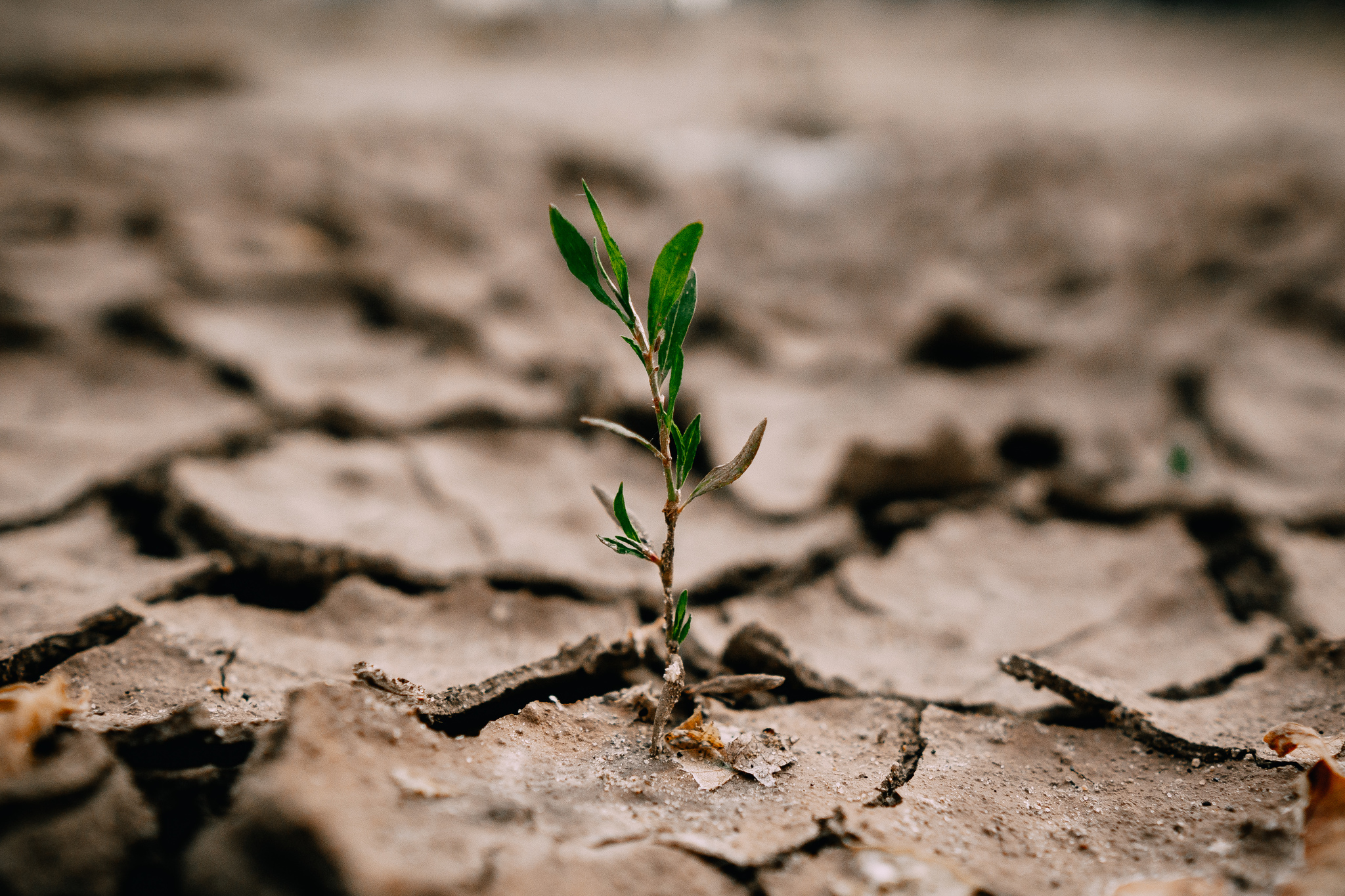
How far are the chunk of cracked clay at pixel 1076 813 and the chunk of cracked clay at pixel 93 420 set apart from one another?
149cm

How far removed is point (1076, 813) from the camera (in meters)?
0.74

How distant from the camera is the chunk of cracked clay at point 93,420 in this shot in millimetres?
1326

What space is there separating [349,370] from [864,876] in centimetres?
161

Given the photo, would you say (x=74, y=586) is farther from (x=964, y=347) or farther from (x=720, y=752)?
(x=964, y=347)

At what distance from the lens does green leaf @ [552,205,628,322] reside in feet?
2.11

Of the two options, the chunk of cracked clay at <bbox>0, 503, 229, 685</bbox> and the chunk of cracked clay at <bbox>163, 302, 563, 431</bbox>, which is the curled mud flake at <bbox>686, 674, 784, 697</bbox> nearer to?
the chunk of cracked clay at <bbox>0, 503, 229, 685</bbox>

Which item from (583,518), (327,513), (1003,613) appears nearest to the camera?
(1003,613)

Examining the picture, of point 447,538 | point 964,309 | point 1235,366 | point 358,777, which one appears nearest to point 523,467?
point 447,538

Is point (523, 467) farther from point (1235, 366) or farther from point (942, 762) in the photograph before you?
point (1235, 366)

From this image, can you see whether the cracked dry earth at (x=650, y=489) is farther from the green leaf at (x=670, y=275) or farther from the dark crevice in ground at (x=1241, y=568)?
the green leaf at (x=670, y=275)

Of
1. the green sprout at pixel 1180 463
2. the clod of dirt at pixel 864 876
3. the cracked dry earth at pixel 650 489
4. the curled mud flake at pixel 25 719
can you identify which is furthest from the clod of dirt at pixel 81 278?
the green sprout at pixel 1180 463

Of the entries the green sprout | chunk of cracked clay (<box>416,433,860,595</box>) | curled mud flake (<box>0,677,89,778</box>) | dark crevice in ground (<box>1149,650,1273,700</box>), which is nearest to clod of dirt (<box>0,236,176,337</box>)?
chunk of cracked clay (<box>416,433,860,595</box>)

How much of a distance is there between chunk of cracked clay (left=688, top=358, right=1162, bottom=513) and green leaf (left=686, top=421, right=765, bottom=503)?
0.78 meters

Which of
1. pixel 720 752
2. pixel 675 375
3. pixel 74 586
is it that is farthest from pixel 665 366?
pixel 74 586
